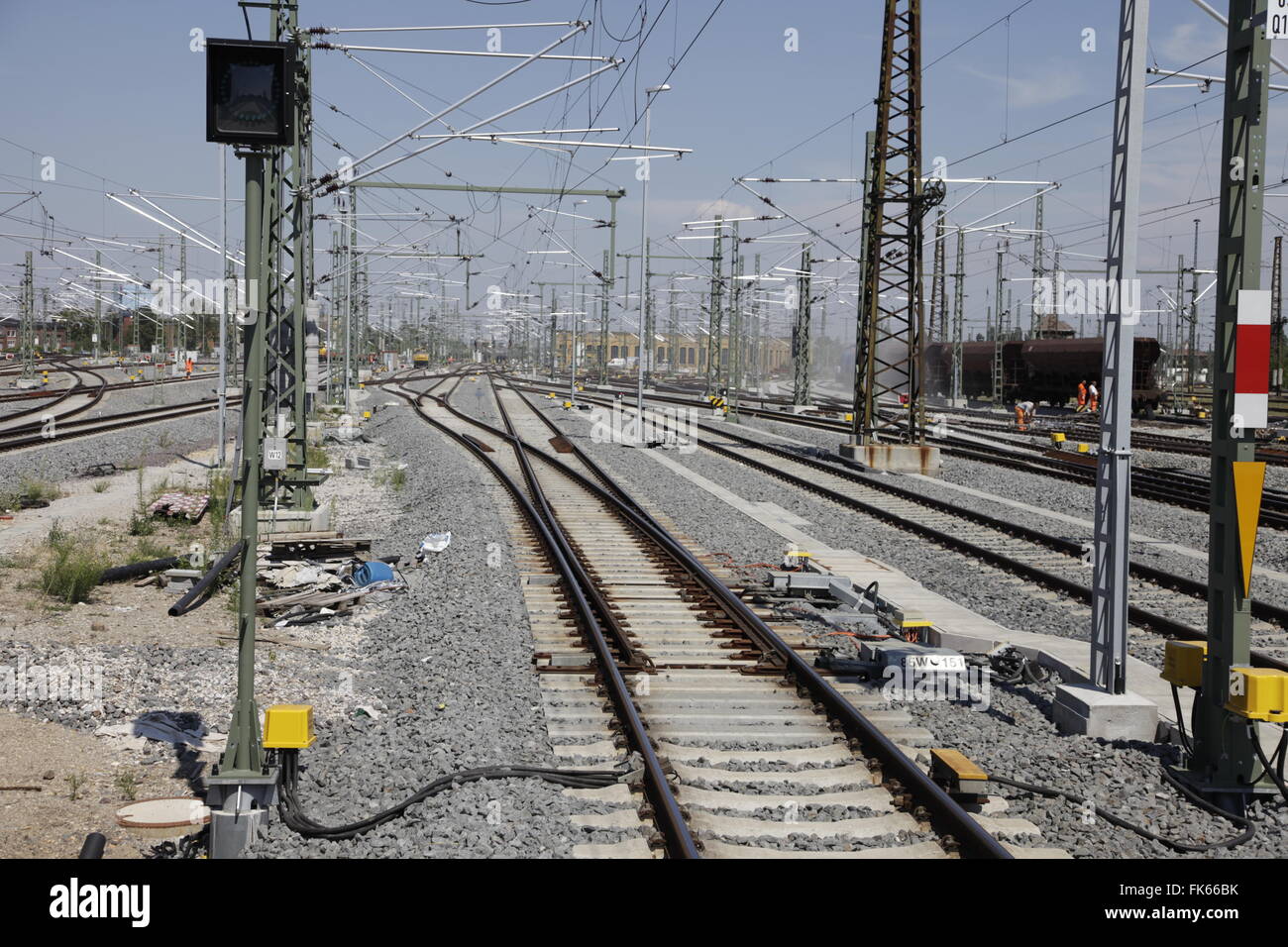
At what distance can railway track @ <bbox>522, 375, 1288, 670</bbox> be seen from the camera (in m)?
11.7

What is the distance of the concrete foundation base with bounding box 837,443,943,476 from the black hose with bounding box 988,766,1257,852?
18.8 meters

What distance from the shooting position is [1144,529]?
18.2m

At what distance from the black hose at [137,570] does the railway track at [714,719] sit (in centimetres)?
416

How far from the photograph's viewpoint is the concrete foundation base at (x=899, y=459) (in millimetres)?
25938

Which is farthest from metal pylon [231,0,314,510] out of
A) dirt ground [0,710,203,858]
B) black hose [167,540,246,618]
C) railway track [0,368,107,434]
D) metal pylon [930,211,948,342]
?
metal pylon [930,211,948,342]

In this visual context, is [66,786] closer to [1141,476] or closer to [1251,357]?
[1251,357]

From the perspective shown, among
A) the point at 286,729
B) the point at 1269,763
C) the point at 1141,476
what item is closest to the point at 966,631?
the point at 1269,763

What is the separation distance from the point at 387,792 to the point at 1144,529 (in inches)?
575

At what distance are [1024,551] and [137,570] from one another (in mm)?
11149

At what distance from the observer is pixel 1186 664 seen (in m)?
7.64

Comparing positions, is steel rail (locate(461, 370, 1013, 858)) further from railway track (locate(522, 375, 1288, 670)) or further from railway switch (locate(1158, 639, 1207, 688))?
railway track (locate(522, 375, 1288, 670))

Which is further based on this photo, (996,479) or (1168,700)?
(996,479)

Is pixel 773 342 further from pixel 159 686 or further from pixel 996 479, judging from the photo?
pixel 159 686
